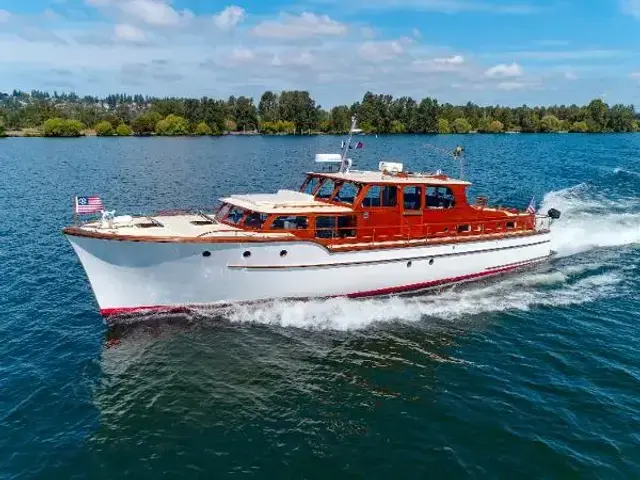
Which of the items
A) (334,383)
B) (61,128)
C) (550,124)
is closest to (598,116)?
(550,124)

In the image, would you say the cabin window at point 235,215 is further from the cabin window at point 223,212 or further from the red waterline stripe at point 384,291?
the red waterline stripe at point 384,291

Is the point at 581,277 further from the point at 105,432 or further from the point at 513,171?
the point at 513,171

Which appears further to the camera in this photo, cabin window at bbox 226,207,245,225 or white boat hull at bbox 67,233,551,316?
cabin window at bbox 226,207,245,225

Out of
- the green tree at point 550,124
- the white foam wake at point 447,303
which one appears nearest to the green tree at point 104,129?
Result: the green tree at point 550,124

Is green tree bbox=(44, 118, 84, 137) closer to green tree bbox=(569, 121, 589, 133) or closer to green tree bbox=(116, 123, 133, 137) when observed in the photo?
green tree bbox=(116, 123, 133, 137)

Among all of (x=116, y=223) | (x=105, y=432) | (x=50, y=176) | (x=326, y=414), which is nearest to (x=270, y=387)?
(x=326, y=414)

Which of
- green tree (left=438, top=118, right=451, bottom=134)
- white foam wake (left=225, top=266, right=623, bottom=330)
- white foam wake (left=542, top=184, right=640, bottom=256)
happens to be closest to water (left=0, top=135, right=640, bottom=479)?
white foam wake (left=225, top=266, right=623, bottom=330)
